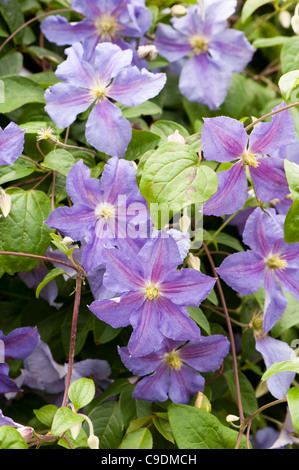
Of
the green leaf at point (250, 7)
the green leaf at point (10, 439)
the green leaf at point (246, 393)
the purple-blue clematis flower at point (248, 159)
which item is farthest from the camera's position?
the green leaf at point (250, 7)

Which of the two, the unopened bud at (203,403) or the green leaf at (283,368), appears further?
the unopened bud at (203,403)

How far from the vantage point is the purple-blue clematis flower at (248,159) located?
0.73 m

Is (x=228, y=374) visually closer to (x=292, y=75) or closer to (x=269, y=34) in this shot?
(x=292, y=75)

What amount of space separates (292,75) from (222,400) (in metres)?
0.53

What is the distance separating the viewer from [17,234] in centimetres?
79

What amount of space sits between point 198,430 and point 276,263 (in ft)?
0.85

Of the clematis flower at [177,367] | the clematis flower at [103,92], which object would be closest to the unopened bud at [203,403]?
the clematis flower at [177,367]

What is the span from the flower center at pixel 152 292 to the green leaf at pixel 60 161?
199 mm

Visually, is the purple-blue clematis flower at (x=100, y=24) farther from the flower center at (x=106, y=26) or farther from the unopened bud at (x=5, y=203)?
the unopened bud at (x=5, y=203)

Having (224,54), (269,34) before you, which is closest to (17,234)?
(224,54)

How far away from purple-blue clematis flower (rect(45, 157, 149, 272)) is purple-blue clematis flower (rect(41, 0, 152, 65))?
29cm

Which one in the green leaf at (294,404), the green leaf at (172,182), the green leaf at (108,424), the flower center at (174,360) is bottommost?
the green leaf at (108,424)

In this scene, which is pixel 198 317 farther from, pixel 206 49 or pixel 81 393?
pixel 206 49

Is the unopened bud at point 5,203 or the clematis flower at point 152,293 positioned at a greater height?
the unopened bud at point 5,203
